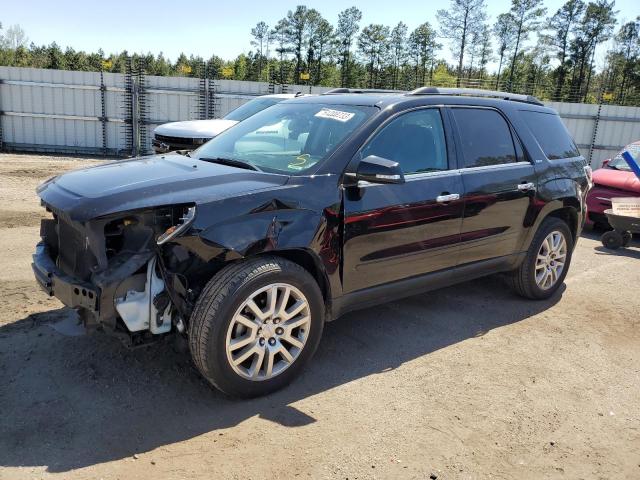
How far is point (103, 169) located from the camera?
374 cm

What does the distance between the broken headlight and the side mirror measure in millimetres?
1152

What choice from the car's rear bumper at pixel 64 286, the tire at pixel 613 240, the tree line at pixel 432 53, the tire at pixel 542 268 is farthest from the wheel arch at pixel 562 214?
the tree line at pixel 432 53

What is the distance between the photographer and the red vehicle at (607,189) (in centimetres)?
865

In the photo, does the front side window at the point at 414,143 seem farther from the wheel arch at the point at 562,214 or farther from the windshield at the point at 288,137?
the wheel arch at the point at 562,214

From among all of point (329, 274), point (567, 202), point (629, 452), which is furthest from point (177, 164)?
point (567, 202)

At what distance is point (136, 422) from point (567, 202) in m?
4.37

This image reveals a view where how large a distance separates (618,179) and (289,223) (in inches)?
298

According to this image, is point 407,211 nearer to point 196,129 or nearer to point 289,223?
point 289,223

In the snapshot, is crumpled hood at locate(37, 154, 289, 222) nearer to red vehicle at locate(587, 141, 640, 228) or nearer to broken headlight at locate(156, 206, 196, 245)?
broken headlight at locate(156, 206, 196, 245)

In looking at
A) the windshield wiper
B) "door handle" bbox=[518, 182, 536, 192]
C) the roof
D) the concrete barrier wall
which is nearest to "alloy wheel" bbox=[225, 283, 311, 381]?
the windshield wiper

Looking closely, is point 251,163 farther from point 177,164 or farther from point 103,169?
point 103,169

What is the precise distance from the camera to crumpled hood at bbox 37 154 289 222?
3.05 m

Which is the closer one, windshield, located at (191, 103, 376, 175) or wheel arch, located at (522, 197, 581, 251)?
windshield, located at (191, 103, 376, 175)

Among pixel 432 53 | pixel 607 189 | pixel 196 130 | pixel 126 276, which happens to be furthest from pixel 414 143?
pixel 432 53
